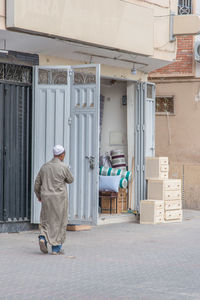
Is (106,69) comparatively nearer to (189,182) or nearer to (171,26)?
(171,26)

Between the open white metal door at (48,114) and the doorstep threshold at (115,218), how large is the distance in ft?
6.78

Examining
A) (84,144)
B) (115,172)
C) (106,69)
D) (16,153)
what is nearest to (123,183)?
(115,172)

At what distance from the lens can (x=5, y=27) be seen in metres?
11.6

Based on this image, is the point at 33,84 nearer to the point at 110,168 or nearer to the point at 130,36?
the point at 130,36

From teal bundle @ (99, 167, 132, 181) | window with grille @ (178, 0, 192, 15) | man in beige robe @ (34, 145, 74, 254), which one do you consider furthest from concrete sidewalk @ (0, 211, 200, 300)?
window with grille @ (178, 0, 192, 15)

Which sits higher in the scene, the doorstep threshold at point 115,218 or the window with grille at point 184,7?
the window with grille at point 184,7

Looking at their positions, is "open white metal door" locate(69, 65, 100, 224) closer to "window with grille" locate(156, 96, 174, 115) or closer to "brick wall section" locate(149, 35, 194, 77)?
"brick wall section" locate(149, 35, 194, 77)

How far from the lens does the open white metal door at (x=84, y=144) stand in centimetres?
1323

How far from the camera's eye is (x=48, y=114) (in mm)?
13219

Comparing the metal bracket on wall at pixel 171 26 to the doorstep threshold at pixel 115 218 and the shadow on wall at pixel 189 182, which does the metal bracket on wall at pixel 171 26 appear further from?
the shadow on wall at pixel 189 182

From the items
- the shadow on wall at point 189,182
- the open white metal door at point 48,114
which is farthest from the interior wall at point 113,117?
the open white metal door at point 48,114

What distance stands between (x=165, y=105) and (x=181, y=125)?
78 cm

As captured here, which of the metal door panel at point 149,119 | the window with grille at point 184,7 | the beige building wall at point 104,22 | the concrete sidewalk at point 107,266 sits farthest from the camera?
the window with grille at point 184,7

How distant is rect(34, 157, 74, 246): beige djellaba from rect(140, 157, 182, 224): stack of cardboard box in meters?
4.87
